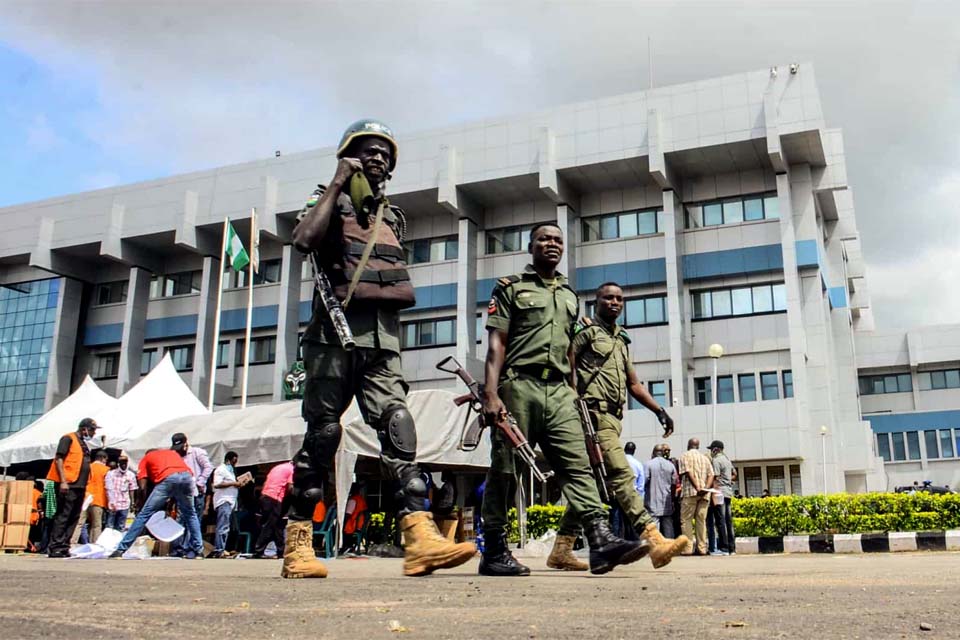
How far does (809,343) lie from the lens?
30672 millimetres

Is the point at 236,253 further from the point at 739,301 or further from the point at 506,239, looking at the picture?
the point at 739,301

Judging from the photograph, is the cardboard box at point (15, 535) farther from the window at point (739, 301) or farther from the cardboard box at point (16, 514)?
the window at point (739, 301)

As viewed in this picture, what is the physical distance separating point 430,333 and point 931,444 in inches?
1226

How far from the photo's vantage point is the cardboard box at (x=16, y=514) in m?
14.3

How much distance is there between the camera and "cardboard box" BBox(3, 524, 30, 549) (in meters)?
14.3

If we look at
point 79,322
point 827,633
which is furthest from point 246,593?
point 79,322

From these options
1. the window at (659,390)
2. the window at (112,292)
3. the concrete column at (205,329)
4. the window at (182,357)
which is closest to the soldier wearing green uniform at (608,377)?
the window at (659,390)

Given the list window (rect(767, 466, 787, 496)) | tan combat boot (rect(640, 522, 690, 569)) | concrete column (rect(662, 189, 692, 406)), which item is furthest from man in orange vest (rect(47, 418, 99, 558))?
window (rect(767, 466, 787, 496))

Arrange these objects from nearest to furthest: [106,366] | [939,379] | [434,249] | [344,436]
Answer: [344,436]
[434,249]
[106,366]
[939,379]

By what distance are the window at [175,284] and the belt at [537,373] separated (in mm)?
36721

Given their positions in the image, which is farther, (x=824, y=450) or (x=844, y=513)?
(x=824, y=450)

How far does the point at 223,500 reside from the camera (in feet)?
42.8

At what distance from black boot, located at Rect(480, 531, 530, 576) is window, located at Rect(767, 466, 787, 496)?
25148 mm

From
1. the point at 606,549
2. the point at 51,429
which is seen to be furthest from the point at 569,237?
the point at 606,549
